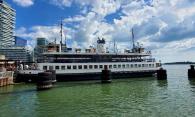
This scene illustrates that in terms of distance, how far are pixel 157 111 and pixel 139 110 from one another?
1648 millimetres

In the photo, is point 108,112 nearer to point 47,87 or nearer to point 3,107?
point 3,107

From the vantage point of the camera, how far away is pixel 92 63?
70.1 metres

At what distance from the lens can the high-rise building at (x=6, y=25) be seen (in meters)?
180

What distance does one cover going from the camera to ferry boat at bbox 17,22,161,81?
6512cm

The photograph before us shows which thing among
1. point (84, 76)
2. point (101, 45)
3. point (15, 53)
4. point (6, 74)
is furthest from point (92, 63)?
point (15, 53)

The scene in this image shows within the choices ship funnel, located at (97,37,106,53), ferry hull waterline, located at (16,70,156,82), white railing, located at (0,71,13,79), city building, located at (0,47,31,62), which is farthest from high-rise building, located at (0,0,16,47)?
white railing, located at (0,71,13,79)

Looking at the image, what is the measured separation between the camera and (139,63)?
7694 cm

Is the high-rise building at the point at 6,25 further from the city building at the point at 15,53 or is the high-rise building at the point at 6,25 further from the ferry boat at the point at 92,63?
the ferry boat at the point at 92,63

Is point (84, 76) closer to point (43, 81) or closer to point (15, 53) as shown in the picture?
point (43, 81)

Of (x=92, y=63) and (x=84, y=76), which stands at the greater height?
(x=92, y=63)

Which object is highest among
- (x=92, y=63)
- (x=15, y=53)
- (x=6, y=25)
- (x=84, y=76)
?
(x=6, y=25)

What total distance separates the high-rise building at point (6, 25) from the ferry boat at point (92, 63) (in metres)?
117

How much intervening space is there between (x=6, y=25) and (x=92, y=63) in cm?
13126

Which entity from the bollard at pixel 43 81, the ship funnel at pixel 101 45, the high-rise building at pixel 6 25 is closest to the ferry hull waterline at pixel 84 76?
the ship funnel at pixel 101 45
